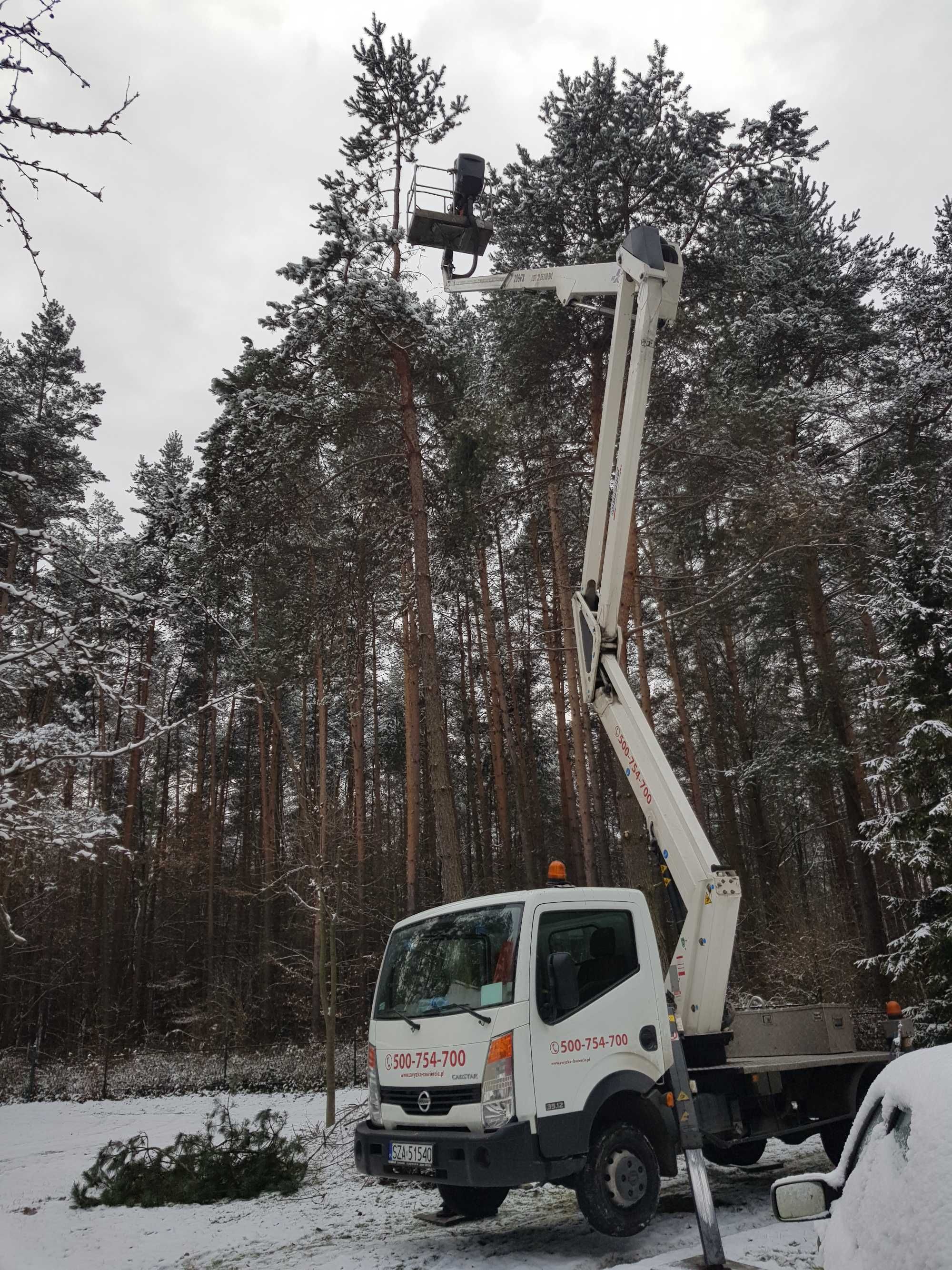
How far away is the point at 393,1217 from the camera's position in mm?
7543

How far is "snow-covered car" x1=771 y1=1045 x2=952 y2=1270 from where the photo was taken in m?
1.89

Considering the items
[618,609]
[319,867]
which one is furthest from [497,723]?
[618,609]

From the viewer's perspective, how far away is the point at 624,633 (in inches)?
393

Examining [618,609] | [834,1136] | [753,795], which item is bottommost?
[834,1136]

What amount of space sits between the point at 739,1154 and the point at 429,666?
7.07 metres

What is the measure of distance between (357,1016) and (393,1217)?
47.3ft

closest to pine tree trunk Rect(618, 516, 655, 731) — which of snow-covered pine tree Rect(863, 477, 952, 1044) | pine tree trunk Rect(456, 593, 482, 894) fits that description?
snow-covered pine tree Rect(863, 477, 952, 1044)

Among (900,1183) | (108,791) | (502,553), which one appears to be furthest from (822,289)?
(108,791)

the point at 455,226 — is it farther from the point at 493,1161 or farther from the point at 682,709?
the point at 682,709

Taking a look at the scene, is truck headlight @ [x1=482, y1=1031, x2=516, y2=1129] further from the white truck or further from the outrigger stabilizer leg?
the outrigger stabilizer leg

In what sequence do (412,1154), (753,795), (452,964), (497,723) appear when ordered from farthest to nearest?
(753,795)
(497,723)
(452,964)
(412,1154)

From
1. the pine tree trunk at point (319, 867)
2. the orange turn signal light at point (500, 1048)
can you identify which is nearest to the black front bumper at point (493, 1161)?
the orange turn signal light at point (500, 1048)

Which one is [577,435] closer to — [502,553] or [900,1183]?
[502,553]

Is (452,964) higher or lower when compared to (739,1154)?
higher
